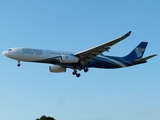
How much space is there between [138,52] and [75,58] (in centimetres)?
1433

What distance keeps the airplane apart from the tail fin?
773 mm

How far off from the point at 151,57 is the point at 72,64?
39.1 ft

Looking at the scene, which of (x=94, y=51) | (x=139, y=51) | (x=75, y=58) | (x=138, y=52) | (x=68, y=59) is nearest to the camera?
(x=68, y=59)

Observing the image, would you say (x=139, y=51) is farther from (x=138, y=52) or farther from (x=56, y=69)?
(x=56, y=69)

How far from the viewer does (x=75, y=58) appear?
52.5 meters

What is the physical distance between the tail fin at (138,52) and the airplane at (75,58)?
0.77 meters

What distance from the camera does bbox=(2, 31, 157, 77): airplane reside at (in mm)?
51031

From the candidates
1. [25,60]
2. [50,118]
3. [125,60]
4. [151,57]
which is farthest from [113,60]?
[50,118]

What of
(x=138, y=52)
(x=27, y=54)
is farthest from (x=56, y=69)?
(x=138, y=52)

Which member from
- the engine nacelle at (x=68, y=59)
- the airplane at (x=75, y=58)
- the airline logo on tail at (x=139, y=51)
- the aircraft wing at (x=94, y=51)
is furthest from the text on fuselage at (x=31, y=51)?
the airline logo on tail at (x=139, y=51)

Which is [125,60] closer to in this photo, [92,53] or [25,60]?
[92,53]

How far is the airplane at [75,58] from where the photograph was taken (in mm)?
51031

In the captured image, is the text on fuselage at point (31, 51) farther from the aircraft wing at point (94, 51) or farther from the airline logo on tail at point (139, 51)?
the airline logo on tail at point (139, 51)

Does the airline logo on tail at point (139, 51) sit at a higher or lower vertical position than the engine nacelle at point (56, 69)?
higher
